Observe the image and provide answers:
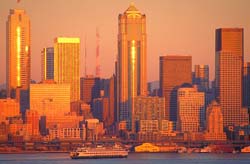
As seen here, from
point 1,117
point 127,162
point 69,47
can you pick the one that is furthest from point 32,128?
point 127,162

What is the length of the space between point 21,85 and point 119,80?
15440 millimetres

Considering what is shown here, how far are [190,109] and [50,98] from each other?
68.1ft

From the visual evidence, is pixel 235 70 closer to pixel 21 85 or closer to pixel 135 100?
Result: pixel 135 100

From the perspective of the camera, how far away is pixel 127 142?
13825cm

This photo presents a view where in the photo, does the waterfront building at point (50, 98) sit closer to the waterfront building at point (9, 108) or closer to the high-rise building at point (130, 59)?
the waterfront building at point (9, 108)

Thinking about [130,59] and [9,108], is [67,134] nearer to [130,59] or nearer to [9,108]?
[9,108]

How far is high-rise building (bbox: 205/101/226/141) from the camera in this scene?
146m

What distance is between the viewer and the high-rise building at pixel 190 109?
16200cm

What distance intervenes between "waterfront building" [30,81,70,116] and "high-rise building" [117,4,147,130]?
7.97m

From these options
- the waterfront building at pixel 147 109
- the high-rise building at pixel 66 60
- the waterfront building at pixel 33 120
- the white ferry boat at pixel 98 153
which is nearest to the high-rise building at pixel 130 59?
the waterfront building at pixel 147 109

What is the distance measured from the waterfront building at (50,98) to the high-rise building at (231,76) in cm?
2225

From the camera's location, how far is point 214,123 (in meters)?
152

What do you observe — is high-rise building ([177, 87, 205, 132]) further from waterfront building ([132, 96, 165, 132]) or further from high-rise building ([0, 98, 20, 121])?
high-rise building ([0, 98, 20, 121])

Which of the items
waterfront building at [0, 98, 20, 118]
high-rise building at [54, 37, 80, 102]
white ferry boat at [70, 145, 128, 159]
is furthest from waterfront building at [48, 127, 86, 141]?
white ferry boat at [70, 145, 128, 159]
